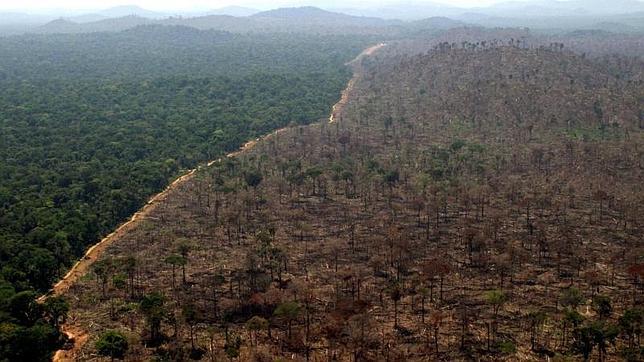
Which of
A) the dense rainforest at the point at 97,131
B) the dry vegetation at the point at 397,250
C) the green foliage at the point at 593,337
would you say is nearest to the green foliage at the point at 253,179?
the dry vegetation at the point at 397,250

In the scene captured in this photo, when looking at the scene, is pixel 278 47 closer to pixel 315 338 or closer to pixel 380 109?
pixel 380 109

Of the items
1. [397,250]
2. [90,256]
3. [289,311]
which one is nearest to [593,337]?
[289,311]

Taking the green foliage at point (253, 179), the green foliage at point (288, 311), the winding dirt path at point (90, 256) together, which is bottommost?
the winding dirt path at point (90, 256)

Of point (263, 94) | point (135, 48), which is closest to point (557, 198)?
point (263, 94)

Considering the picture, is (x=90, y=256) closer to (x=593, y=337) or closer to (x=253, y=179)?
(x=253, y=179)

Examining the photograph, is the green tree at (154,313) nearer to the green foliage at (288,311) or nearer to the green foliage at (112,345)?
the green foliage at (112,345)

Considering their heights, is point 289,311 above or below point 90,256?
above

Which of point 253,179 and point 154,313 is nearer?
point 154,313
